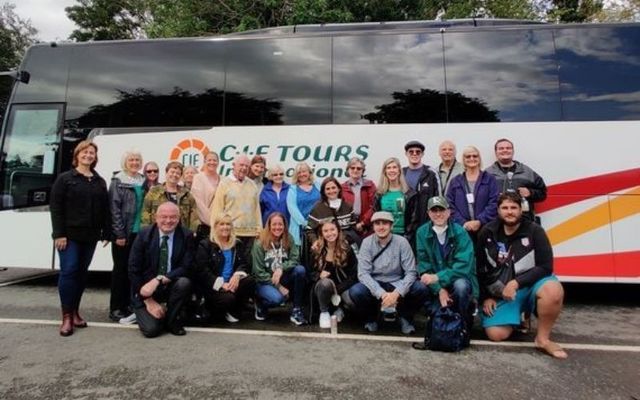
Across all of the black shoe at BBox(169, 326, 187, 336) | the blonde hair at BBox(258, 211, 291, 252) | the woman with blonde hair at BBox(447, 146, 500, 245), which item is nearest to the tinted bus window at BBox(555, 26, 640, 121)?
the woman with blonde hair at BBox(447, 146, 500, 245)

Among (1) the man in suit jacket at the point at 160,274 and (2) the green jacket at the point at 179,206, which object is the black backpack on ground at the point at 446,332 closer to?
(1) the man in suit jacket at the point at 160,274

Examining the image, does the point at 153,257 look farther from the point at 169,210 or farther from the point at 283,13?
the point at 283,13

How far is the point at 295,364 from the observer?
12.1ft

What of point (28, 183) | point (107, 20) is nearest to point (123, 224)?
point (28, 183)

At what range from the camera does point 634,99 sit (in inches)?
212

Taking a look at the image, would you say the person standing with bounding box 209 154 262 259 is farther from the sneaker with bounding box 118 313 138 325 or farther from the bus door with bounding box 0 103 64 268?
the bus door with bounding box 0 103 64 268

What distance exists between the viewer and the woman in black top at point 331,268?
468cm

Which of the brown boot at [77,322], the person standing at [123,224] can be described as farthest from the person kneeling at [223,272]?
the brown boot at [77,322]

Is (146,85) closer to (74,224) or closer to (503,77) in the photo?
(74,224)

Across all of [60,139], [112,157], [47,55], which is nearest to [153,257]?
[112,157]

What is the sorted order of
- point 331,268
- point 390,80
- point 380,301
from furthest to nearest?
point 390,80 → point 331,268 → point 380,301

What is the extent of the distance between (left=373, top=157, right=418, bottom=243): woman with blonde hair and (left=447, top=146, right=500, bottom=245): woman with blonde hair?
0.47m

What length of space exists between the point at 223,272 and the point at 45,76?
4350 millimetres

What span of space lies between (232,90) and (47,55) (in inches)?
117
